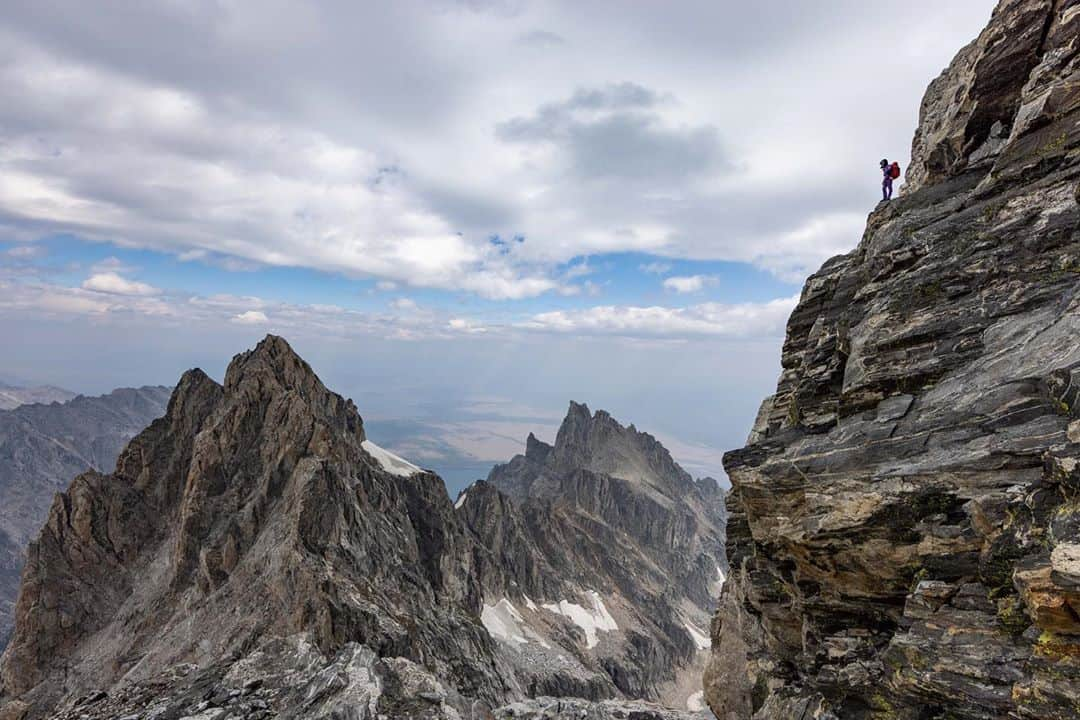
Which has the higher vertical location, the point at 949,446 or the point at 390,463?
the point at 949,446

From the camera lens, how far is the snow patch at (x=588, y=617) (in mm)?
112706

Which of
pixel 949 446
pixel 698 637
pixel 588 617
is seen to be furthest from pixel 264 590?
pixel 698 637

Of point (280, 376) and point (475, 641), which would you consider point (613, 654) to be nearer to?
point (475, 641)

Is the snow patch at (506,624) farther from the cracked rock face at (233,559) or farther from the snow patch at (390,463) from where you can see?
the snow patch at (390,463)

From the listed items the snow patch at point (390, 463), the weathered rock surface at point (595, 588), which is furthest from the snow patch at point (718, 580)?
the snow patch at point (390, 463)

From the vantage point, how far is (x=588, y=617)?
386 feet

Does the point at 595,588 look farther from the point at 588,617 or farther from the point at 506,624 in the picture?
the point at 506,624

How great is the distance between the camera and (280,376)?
8294 centimetres

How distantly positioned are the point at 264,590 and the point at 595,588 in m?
93.8

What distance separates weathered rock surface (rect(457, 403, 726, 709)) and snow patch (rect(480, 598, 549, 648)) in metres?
0.28

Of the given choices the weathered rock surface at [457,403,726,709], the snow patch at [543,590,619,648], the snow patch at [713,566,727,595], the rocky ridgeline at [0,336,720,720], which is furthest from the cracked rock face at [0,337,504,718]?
the snow patch at [713,566,727,595]

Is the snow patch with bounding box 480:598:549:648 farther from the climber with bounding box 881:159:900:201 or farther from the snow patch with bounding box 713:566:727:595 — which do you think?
the snow patch with bounding box 713:566:727:595

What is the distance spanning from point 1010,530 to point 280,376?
3443 inches

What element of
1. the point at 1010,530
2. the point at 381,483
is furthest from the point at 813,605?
the point at 381,483
